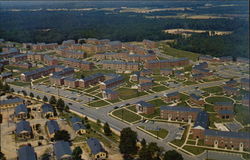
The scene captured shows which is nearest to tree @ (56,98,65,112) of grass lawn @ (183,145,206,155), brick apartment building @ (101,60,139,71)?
grass lawn @ (183,145,206,155)

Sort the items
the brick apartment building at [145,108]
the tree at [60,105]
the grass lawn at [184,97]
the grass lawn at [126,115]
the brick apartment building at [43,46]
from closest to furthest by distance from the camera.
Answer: the grass lawn at [126,115] < the brick apartment building at [145,108] < the tree at [60,105] < the grass lawn at [184,97] < the brick apartment building at [43,46]

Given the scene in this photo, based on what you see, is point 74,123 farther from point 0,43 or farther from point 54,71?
point 0,43

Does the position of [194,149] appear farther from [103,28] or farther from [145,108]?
[103,28]

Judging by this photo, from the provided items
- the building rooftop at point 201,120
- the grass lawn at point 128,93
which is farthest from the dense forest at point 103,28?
the building rooftop at point 201,120

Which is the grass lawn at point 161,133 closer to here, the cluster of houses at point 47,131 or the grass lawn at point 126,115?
the grass lawn at point 126,115

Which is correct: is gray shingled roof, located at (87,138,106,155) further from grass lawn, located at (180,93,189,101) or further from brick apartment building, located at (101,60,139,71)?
brick apartment building, located at (101,60,139,71)

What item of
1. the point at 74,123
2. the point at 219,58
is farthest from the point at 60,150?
the point at 219,58

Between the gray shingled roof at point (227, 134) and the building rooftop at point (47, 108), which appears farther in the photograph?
the building rooftop at point (47, 108)
